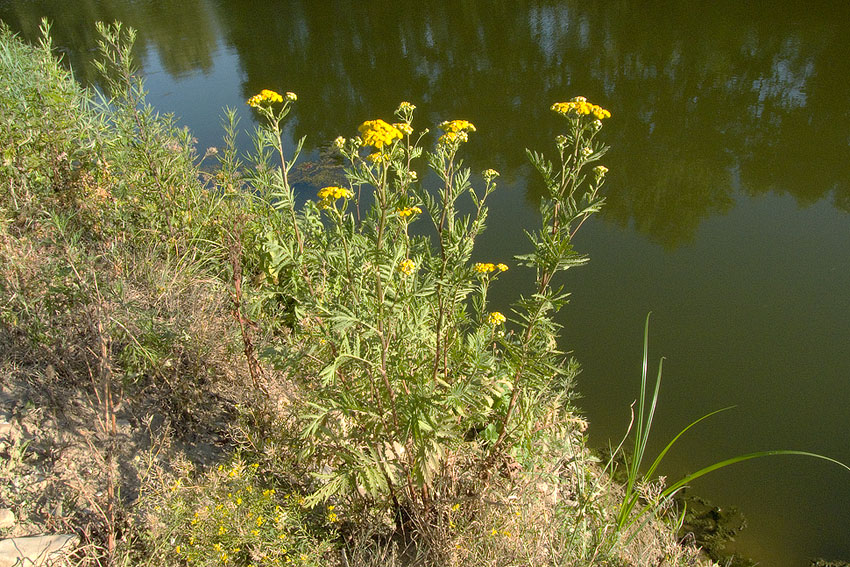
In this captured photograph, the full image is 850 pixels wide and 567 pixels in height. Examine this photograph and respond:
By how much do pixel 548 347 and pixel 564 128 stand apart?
530 cm

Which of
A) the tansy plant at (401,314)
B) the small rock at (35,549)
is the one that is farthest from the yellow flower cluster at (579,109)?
the small rock at (35,549)

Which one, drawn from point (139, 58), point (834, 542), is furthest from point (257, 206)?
point (139, 58)

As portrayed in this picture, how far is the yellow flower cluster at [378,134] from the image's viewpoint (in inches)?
51.1

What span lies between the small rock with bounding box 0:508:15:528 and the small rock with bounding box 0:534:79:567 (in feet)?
0.24

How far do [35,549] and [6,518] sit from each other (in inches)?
7.4

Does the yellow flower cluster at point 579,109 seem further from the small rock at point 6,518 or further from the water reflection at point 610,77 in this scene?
the water reflection at point 610,77

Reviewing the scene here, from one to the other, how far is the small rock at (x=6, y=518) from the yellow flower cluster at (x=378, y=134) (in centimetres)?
163

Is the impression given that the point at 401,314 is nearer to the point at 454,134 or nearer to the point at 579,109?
the point at 454,134

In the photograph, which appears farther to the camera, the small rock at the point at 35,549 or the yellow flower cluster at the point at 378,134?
the small rock at the point at 35,549

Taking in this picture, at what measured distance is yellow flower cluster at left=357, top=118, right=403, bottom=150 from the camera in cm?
130

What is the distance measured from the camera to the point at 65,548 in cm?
164

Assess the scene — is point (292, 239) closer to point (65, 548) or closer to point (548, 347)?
point (548, 347)

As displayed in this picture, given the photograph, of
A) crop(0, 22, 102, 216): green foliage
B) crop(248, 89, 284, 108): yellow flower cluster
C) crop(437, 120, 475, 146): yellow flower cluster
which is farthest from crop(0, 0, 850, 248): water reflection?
crop(248, 89, 284, 108): yellow flower cluster

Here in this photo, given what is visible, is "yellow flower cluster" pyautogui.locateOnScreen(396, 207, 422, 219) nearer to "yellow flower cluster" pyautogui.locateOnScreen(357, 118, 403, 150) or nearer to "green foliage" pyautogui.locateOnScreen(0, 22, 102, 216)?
"yellow flower cluster" pyautogui.locateOnScreen(357, 118, 403, 150)
